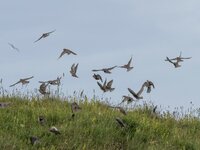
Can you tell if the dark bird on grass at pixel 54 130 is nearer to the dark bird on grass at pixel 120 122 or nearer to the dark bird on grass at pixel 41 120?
the dark bird on grass at pixel 41 120

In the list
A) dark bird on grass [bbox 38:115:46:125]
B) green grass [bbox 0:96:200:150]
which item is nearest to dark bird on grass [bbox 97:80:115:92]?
green grass [bbox 0:96:200:150]

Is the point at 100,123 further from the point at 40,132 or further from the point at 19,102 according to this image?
the point at 19,102

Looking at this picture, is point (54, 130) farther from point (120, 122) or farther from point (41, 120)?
point (120, 122)

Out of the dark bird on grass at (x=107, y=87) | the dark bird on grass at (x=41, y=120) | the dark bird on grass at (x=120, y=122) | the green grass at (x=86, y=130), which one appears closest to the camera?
the green grass at (x=86, y=130)

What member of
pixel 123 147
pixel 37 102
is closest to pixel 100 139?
pixel 123 147

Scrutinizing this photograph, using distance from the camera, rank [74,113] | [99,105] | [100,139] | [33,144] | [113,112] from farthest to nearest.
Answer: [99,105] < [113,112] < [74,113] < [100,139] < [33,144]

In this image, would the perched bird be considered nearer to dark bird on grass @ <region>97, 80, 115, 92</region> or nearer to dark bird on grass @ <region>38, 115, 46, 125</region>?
dark bird on grass @ <region>38, 115, 46, 125</region>

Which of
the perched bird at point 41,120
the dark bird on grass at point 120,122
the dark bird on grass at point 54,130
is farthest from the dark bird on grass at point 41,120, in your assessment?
the dark bird on grass at point 120,122

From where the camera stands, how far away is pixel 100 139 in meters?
12.4

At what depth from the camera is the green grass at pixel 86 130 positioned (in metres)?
11.9

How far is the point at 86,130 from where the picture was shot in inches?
492

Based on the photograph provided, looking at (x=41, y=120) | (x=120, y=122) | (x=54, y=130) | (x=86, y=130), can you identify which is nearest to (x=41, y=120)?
(x=41, y=120)

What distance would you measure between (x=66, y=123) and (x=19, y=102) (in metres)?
2.79

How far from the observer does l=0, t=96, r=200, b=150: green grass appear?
39.1ft
